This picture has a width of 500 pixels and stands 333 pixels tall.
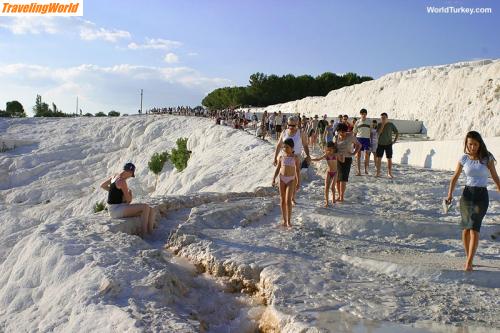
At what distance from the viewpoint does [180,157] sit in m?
27.6

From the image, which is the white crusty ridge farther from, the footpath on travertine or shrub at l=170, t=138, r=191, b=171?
the footpath on travertine

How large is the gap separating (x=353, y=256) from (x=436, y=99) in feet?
88.0

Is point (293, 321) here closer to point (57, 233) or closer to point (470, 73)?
point (57, 233)

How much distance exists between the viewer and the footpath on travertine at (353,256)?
449 cm

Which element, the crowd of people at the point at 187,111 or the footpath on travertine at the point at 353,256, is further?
the crowd of people at the point at 187,111

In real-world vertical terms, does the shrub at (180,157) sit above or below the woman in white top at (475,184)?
below

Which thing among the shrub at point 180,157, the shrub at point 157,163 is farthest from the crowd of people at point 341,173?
the shrub at point 157,163

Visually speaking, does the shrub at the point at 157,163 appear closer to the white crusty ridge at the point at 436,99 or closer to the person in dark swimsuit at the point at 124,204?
the white crusty ridge at the point at 436,99

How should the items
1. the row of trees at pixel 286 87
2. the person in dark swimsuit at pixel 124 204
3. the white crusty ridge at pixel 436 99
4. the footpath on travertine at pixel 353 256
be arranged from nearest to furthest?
the footpath on travertine at pixel 353 256 < the person in dark swimsuit at pixel 124 204 < the white crusty ridge at pixel 436 99 < the row of trees at pixel 286 87

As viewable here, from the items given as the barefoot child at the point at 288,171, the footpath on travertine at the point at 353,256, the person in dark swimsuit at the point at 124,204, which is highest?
the barefoot child at the point at 288,171

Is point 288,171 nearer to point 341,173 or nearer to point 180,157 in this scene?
point 341,173

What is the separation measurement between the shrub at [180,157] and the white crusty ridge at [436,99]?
1278 cm

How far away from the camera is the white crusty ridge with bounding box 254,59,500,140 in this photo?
21.4 metres

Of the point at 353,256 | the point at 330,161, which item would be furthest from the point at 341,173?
the point at 353,256
